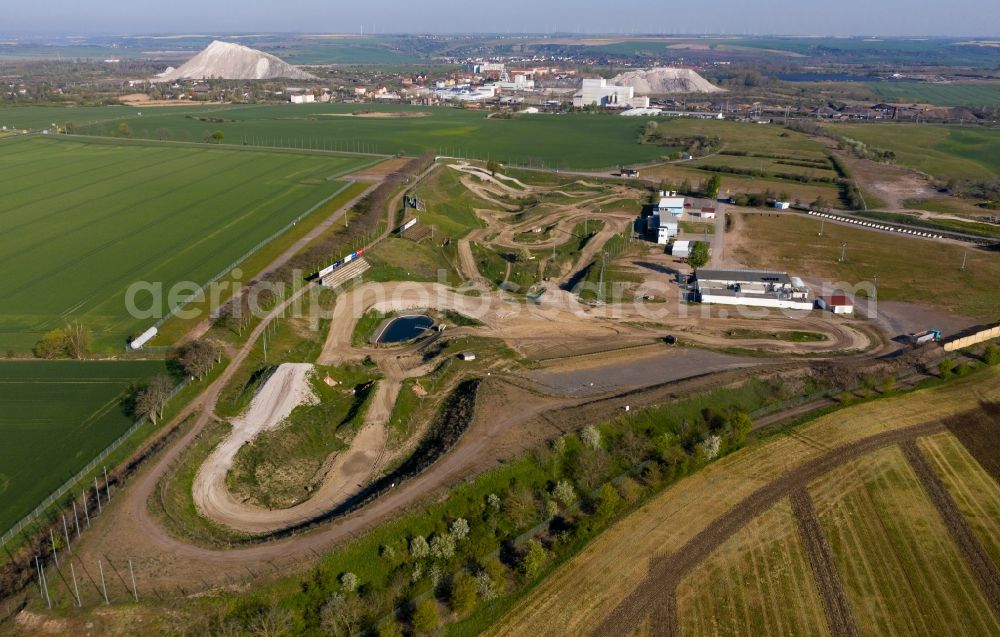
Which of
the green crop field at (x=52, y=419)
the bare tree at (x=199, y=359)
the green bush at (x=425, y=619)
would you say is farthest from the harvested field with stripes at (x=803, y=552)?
the bare tree at (x=199, y=359)

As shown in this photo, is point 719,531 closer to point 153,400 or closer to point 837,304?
point 153,400

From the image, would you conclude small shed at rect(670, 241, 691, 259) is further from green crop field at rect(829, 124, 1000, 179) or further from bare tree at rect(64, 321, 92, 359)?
green crop field at rect(829, 124, 1000, 179)

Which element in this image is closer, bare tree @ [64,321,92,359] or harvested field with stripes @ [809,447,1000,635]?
harvested field with stripes @ [809,447,1000,635]

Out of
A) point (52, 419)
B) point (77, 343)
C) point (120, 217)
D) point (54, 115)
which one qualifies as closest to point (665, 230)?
point (77, 343)

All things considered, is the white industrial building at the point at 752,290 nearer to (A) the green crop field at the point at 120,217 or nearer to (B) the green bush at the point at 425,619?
(B) the green bush at the point at 425,619

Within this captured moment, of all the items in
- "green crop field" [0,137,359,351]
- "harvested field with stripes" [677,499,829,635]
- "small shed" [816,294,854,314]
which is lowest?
"harvested field with stripes" [677,499,829,635]

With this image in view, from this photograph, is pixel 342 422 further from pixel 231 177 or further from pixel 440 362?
pixel 231 177

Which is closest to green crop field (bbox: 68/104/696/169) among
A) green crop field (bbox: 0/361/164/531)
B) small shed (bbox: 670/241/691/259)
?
small shed (bbox: 670/241/691/259)

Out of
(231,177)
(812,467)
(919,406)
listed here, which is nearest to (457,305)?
(812,467)
